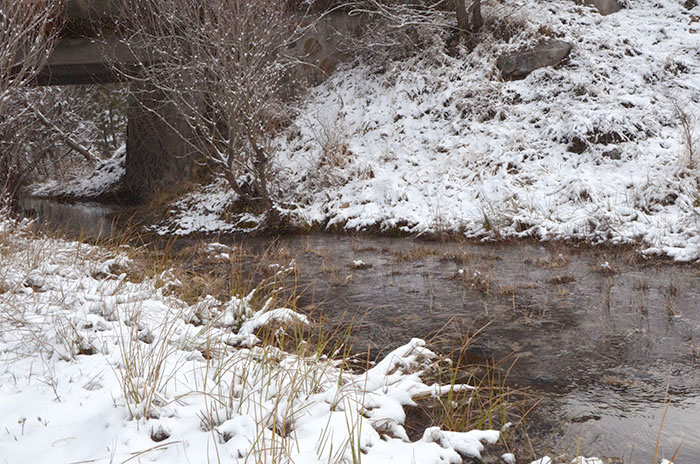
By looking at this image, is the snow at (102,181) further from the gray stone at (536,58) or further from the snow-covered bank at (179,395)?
the snow-covered bank at (179,395)

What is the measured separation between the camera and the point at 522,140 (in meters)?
9.26

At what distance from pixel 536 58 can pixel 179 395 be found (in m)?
9.99

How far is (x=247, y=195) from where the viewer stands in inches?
396

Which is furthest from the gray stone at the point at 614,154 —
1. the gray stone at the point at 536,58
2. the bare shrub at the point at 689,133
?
the gray stone at the point at 536,58

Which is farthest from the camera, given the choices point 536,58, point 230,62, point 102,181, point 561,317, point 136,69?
point 102,181

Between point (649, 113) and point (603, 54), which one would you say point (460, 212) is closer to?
point (649, 113)

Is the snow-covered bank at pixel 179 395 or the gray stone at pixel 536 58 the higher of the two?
the gray stone at pixel 536 58

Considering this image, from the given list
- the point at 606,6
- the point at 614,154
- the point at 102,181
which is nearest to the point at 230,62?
the point at 614,154

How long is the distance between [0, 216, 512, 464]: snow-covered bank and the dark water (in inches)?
26.2

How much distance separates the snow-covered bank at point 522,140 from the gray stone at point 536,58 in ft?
0.71

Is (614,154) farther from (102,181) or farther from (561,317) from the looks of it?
(102,181)

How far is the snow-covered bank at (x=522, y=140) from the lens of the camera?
7500mm

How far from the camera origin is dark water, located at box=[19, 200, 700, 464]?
2820 mm

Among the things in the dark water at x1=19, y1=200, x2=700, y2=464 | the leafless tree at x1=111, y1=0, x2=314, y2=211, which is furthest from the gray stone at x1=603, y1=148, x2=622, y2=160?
the leafless tree at x1=111, y1=0, x2=314, y2=211
